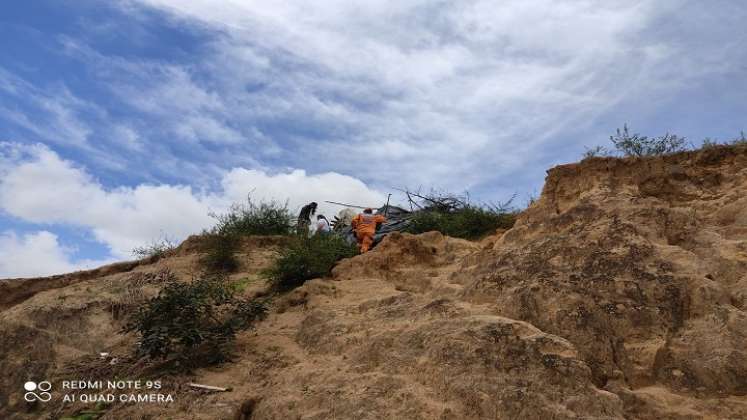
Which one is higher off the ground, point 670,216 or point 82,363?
point 670,216

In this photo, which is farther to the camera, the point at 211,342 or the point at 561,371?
the point at 211,342

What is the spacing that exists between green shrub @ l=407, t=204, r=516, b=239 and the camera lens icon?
5793mm

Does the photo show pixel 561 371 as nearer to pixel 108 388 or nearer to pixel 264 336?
pixel 264 336

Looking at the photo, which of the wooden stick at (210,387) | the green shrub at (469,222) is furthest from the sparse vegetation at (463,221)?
the wooden stick at (210,387)

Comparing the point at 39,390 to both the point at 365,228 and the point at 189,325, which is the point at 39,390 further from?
the point at 365,228

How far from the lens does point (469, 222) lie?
9.71m

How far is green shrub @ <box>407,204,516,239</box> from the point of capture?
31.2 ft

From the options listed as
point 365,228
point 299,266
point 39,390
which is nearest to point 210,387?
point 39,390

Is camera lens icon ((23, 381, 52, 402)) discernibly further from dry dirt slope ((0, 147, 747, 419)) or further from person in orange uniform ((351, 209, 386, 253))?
person in orange uniform ((351, 209, 386, 253))

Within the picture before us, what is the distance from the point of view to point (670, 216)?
207 inches

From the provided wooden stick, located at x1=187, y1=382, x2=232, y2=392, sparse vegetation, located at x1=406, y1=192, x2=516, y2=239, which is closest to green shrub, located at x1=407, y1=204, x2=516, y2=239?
sparse vegetation, located at x1=406, y1=192, x2=516, y2=239

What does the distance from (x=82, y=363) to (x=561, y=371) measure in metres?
5.21

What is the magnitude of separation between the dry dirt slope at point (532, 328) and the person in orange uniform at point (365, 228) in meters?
2.38

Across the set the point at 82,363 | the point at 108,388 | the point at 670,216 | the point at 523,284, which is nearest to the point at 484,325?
the point at 523,284
